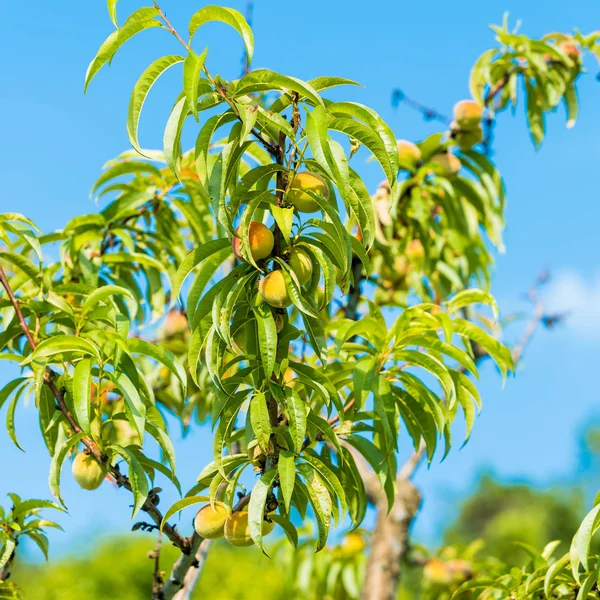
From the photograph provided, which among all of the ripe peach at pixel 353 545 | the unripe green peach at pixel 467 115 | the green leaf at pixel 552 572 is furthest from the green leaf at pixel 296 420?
the ripe peach at pixel 353 545

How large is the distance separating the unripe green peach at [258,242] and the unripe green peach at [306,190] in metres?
0.06

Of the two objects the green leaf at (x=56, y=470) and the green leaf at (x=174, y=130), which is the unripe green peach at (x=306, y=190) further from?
the green leaf at (x=56, y=470)

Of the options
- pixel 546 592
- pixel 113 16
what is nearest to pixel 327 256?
pixel 113 16

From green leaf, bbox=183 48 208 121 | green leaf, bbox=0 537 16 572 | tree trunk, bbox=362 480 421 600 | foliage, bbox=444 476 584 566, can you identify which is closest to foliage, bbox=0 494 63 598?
green leaf, bbox=0 537 16 572

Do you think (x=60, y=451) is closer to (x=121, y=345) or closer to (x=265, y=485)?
(x=121, y=345)

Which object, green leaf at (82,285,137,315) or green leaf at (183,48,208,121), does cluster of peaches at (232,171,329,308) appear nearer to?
green leaf at (183,48,208,121)

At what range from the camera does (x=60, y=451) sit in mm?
1255

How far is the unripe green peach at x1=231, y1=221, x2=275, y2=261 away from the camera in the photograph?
3.82 feet

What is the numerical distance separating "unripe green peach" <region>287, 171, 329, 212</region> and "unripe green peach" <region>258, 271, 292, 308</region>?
4.4 inches

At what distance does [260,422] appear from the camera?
1132 mm

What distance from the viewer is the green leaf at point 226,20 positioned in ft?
3.63

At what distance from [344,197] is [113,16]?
0.44 meters

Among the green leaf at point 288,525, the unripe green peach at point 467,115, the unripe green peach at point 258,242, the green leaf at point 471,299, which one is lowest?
the green leaf at point 288,525

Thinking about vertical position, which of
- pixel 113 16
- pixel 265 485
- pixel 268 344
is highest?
pixel 113 16
